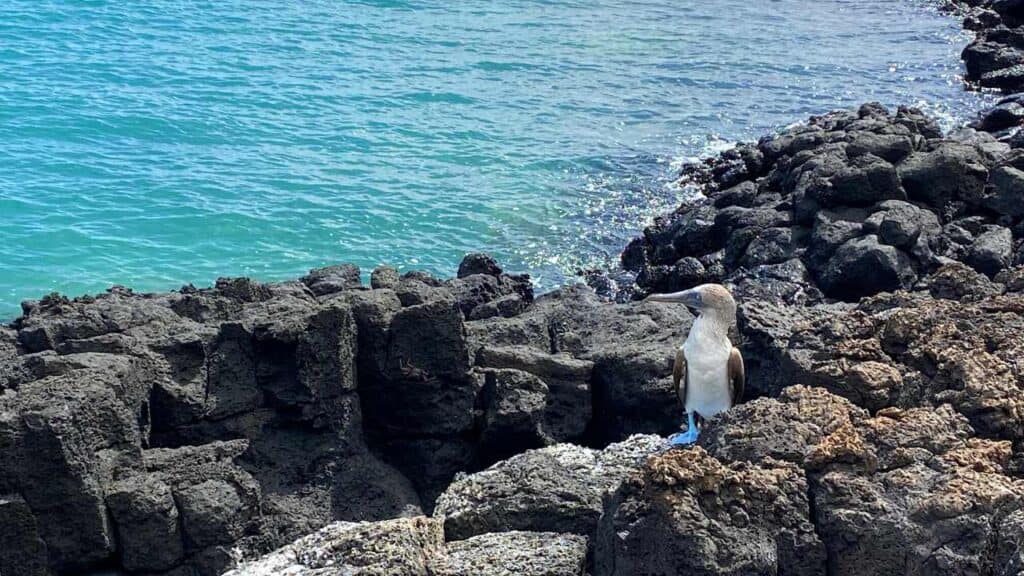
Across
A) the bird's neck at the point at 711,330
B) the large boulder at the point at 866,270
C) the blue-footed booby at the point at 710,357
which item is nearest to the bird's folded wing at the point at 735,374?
the blue-footed booby at the point at 710,357

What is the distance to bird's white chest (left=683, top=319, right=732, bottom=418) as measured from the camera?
839cm

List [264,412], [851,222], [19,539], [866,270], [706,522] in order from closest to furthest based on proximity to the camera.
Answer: [706,522] < [19,539] < [264,412] < [866,270] < [851,222]

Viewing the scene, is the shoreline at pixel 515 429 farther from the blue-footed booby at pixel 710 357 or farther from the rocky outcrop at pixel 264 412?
the blue-footed booby at pixel 710 357

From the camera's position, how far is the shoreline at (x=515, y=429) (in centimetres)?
548

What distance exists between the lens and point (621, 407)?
34.2 feet

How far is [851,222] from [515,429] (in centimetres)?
836

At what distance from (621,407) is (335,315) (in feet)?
9.21

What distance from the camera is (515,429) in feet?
32.1

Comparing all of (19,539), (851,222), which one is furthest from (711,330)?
(851,222)

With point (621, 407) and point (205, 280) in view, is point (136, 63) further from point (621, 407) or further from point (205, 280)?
point (621, 407)

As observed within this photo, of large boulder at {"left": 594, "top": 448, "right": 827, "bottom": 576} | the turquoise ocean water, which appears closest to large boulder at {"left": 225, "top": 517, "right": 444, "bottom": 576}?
large boulder at {"left": 594, "top": 448, "right": 827, "bottom": 576}

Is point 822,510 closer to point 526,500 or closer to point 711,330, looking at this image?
point 526,500

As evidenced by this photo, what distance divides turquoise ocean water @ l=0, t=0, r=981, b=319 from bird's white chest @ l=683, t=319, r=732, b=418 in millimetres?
10198

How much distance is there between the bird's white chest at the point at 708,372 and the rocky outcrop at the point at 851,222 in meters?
6.31
